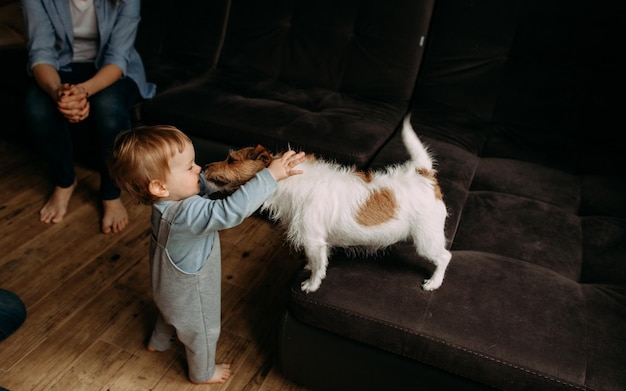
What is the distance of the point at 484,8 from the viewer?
7.16 feet

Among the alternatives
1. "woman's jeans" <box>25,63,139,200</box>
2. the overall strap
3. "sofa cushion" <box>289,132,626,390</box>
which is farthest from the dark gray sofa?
the overall strap

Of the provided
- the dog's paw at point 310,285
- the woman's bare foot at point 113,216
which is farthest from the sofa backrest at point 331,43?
the dog's paw at point 310,285

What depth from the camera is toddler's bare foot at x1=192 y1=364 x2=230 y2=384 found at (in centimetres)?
148

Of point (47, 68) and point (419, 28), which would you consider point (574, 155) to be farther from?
point (47, 68)

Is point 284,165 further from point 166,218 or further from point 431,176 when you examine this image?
point 431,176

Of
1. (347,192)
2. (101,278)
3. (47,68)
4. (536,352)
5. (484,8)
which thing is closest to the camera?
(536,352)

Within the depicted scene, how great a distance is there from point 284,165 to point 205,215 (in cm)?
22

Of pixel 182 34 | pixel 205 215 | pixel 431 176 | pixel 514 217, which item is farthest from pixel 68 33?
pixel 514 217

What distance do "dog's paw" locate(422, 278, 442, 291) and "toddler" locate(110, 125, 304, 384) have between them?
1.46 feet

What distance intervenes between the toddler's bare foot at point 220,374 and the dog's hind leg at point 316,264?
16.6 inches

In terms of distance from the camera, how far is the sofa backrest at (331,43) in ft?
7.55

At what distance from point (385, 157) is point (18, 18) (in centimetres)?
209

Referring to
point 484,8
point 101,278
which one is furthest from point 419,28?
point 101,278

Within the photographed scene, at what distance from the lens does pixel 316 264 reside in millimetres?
1306
